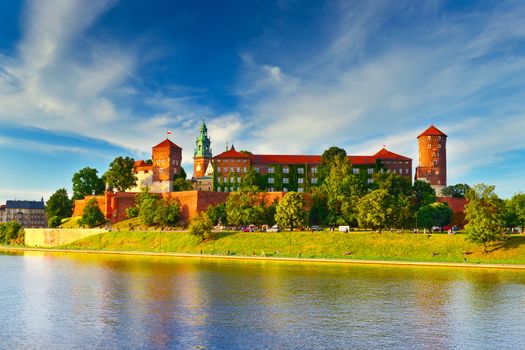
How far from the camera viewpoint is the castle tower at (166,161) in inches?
4055

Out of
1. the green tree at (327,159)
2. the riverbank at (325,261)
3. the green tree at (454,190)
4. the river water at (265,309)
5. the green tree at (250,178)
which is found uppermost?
the green tree at (327,159)

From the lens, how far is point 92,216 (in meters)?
87.9

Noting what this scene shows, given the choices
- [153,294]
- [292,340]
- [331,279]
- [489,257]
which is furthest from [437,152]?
[292,340]

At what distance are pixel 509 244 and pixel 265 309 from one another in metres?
34.3

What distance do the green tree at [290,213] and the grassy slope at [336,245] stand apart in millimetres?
2660

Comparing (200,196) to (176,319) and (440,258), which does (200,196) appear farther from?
(176,319)

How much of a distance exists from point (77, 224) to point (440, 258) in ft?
206

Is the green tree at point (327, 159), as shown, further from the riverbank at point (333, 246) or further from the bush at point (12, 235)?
the bush at point (12, 235)

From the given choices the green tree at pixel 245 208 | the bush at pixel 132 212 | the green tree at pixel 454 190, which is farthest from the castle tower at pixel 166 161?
the green tree at pixel 454 190

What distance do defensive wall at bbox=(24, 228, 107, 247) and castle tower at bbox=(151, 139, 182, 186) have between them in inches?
870

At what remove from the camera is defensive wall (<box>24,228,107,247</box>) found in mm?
83500

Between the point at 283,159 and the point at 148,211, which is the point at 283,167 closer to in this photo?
the point at 283,159

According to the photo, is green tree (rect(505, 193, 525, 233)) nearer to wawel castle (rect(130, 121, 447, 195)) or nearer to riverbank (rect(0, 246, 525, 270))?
riverbank (rect(0, 246, 525, 270))

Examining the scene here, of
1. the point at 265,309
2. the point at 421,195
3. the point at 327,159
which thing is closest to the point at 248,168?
the point at 327,159
